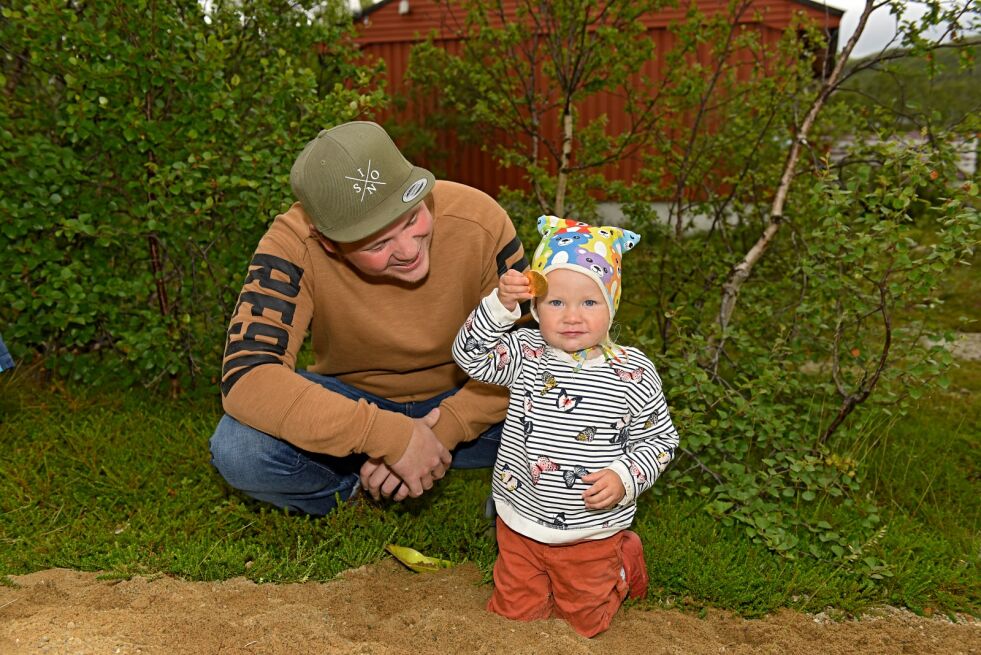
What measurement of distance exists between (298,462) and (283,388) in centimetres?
44

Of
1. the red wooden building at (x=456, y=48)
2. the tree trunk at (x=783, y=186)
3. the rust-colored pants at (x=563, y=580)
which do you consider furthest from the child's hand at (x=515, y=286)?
the red wooden building at (x=456, y=48)

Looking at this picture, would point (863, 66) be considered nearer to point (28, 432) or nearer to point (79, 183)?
point (79, 183)

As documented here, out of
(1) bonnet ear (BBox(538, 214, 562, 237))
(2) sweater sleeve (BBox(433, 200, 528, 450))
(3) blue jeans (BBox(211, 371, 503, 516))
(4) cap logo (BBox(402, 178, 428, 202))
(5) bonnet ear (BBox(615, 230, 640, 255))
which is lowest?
(3) blue jeans (BBox(211, 371, 503, 516))

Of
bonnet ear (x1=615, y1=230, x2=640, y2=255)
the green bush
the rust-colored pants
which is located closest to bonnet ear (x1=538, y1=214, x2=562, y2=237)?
bonnet ear (x1=615, y1=230, x2=640, y2=255)

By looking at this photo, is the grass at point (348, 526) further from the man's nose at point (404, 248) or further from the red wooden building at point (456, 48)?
the red wooden building at point (456, 48)

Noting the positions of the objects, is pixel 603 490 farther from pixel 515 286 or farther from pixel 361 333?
pixel 361 333

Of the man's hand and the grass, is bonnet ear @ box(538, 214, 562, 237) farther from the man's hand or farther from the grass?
the grass

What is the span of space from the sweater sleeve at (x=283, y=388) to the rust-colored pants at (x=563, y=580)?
0.55 m

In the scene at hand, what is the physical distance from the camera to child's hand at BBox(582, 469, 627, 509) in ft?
7.82

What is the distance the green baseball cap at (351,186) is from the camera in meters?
2.58

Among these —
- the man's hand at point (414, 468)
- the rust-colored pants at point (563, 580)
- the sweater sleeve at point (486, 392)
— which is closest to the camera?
the rust-colored pants at point (563, 580)

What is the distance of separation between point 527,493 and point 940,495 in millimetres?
2400

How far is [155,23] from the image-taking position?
409 cm

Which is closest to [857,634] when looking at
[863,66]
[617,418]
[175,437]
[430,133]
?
[617,418]
